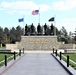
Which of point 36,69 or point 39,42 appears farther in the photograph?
point 39,42

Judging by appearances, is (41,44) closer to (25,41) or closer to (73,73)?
(25,41)

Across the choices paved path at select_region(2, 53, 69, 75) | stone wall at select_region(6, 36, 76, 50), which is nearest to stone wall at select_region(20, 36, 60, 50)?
stone wall at select_region(6, 36, 76, 50)

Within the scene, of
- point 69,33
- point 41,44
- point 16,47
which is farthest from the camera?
point 69,33

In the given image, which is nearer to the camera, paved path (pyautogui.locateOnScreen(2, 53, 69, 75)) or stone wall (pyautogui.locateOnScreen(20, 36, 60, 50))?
paved path (pyautogui.locateOnScreen(2, 53, 69, 75))

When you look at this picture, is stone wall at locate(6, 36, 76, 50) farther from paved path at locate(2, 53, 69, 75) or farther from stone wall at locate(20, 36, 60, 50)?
paved path at locate(2, 53, 69, 75)

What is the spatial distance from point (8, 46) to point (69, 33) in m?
73.0

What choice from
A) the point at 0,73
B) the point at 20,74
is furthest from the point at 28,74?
the point at 0,73


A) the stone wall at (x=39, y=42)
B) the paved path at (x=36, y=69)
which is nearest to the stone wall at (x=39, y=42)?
the stone wall at (x=39, y=42)

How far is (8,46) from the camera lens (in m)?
51.4

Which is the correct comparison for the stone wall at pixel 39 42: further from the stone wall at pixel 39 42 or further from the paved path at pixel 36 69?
the paved path at pixel 36 69

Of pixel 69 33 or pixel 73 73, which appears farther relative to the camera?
pixel 69 33

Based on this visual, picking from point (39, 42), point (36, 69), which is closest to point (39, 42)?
point (39, 42)

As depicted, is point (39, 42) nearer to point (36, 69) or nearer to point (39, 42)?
point (39, 42)

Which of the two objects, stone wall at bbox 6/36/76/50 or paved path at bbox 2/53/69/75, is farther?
stone wall at bbox 6/36/76/50
